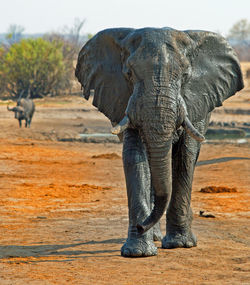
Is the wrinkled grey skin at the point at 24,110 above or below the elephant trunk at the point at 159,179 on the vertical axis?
below

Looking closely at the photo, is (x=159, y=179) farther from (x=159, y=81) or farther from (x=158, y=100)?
(x=159, y=81)

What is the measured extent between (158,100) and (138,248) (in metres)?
1.31

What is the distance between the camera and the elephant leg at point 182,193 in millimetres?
6123

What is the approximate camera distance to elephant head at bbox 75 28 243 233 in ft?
17.3

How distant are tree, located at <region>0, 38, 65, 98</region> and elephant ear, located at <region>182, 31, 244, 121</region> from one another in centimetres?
3145

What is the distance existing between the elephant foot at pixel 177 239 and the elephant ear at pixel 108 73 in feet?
3.93

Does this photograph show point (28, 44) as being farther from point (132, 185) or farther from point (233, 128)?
point (132, 185)

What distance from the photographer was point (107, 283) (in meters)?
4.85

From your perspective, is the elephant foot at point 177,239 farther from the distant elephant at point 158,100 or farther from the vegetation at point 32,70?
the vegetation at point 32,70

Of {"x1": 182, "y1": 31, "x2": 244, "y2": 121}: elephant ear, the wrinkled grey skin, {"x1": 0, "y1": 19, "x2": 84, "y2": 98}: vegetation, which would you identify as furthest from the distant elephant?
{"x1": 0, "y1": 19, "x2": 84, "y2": 98}: vegetation

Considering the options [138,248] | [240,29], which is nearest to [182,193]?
[138,248]

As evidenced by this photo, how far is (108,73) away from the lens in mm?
6387

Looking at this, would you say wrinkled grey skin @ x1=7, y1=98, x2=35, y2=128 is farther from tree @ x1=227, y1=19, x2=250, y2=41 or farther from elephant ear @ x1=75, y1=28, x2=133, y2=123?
tree @ x1=227, y1=19, x2=250, y2=41

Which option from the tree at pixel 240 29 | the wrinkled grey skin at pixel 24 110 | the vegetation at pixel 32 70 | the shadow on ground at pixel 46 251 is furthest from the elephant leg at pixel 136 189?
the tree at pixel 240 29
